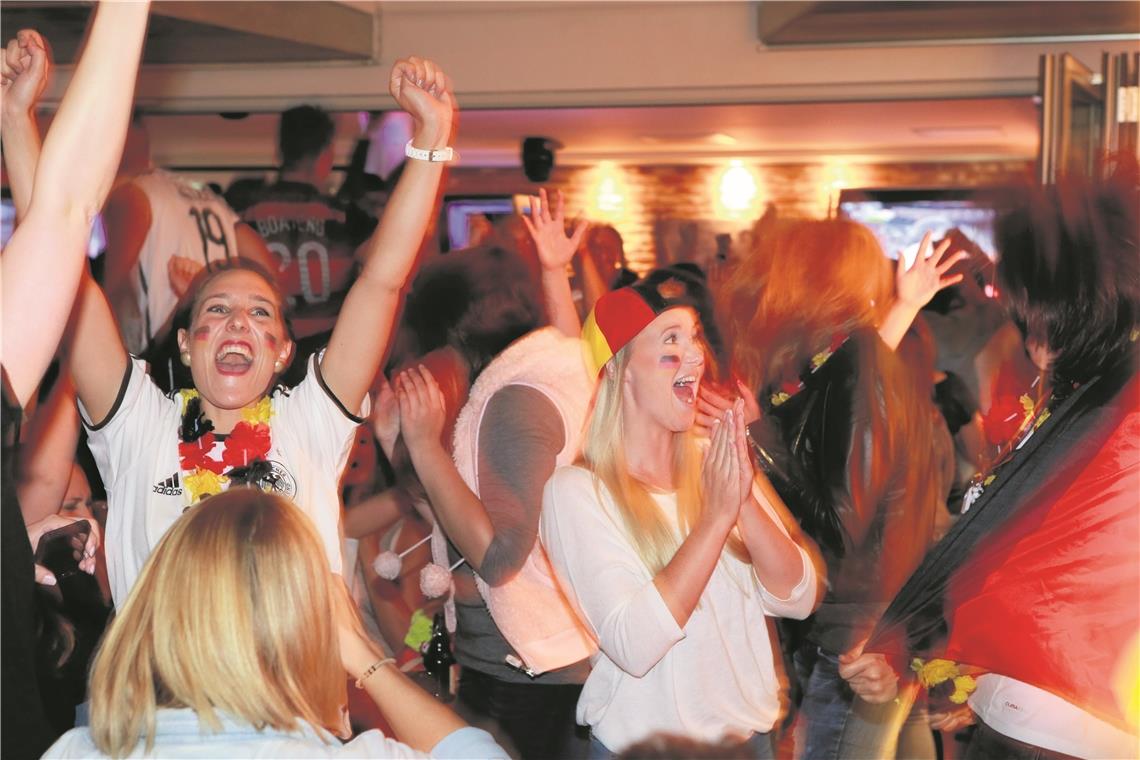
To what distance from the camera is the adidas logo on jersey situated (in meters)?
2.17

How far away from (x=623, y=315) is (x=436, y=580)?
3.33ft

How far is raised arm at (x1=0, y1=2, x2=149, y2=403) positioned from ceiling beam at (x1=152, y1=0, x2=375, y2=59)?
281 centimetres

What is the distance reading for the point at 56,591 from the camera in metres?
2.47

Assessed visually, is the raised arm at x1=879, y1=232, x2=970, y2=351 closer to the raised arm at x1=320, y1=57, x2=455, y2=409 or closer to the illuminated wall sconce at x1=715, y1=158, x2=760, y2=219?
the raised arm at x1=320, y1=57, x2=455, y2=409

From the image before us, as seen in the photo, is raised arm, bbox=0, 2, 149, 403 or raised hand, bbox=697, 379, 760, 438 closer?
raised arm, bbox=0, 2, 149, 403

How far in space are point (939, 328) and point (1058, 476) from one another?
13.4ft

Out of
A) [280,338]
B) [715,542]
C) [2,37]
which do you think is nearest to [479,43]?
[2,37]

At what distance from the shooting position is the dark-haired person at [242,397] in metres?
2.17

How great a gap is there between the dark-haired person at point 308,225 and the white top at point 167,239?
1.06 feet

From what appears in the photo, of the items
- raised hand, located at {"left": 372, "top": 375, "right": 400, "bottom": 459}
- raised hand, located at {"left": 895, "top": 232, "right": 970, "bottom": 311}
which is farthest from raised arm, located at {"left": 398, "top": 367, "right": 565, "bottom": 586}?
raised hand, located at {"left": 895, "top": 232, "right": 970, "bottom": 311}

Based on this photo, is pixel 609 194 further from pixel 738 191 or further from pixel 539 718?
pixel 539 718

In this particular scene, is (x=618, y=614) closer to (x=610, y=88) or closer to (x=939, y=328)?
(x=610, y=88)

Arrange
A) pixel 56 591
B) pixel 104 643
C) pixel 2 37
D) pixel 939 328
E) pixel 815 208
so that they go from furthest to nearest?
pixel 815 208 < pixel 939 328 < pixel 2 37 < pixel 56 591 < pixel 104 643

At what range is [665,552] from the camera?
2.13 m
